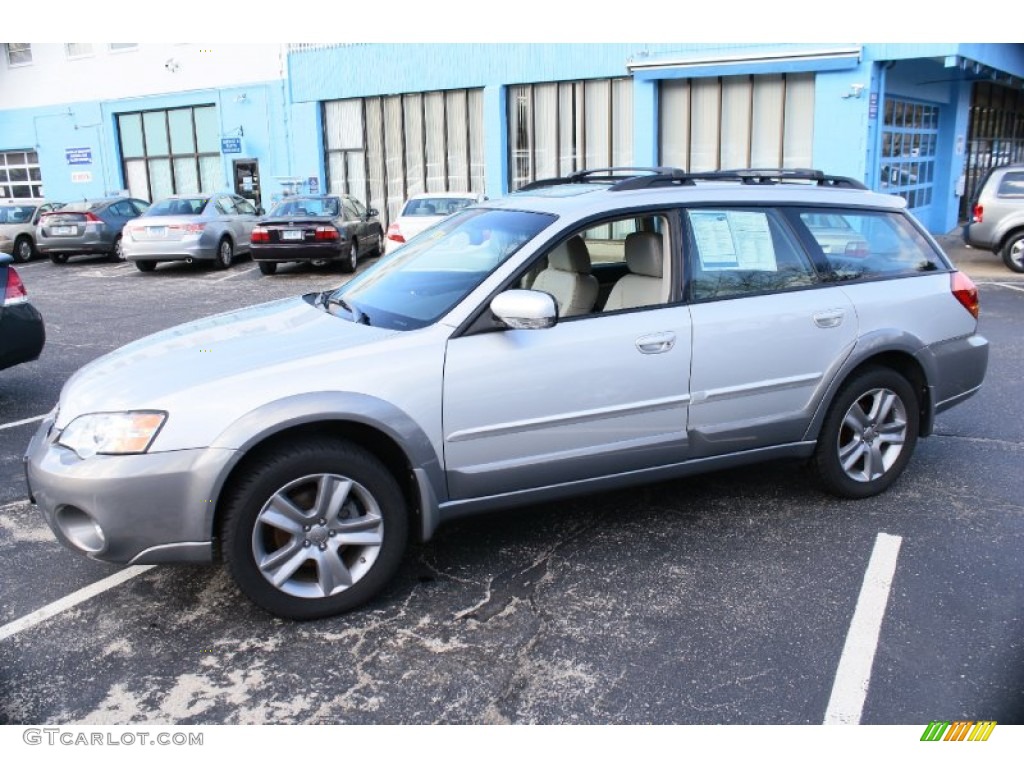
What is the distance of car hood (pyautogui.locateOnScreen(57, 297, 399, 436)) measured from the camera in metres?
3.30

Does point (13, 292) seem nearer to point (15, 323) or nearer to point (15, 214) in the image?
point (15, 323)

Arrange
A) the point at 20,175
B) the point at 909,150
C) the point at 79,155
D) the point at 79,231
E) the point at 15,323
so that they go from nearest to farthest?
the point at 15,323
the point at 79,231
the point at 909,150
the point at 79,155
the point at 20,175

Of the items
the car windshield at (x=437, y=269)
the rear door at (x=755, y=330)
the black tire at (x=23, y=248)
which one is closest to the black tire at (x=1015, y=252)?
the rear door at (x=755, y=330)

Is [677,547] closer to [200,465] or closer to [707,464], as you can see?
[707,464]

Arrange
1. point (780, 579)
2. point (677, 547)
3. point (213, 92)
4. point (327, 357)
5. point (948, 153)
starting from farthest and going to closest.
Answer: point (213, 92) < point (948, 153) < point (677, 547) < point (780, 579) < point (327, 357)

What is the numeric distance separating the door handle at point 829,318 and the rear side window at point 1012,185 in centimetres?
1163

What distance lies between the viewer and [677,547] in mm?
4160

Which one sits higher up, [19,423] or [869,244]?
[869,244]

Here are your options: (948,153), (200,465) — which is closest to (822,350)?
(200,465)

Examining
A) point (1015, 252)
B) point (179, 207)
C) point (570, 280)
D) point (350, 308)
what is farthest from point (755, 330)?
point (179, 207)

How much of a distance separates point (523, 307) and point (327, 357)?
2.61 feet

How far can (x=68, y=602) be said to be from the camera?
372 cm

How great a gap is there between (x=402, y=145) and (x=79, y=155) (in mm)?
12620

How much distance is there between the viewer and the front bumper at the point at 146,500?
10.5ft
